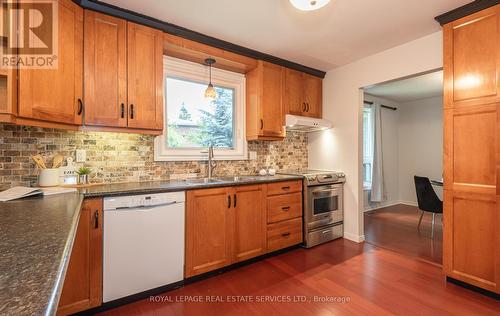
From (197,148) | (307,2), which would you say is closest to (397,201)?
(197,148)

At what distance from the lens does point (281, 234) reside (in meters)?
2.94

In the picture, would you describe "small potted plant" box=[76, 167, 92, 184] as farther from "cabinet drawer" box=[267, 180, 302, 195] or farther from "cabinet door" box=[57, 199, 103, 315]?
"cabinet drawer" box=[267, 180, 302, 195]

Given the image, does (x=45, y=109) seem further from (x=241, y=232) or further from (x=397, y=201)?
(x=397, y=201)

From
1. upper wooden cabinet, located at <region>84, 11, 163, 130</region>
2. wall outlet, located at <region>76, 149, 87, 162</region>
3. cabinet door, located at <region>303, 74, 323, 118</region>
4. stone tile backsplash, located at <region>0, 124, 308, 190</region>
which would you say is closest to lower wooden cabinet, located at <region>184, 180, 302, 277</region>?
stone tile backsplash, located at <region>0, 124, 308, 190</region>

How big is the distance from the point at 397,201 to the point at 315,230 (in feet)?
12.6

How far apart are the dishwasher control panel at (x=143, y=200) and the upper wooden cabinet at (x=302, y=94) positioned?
195 cm

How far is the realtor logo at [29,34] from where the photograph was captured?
155 centimetres

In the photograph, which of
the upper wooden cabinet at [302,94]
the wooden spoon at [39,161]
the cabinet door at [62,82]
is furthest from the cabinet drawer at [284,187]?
the wooden spoon at [39,161]

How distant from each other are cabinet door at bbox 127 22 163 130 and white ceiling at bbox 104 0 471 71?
0.20m

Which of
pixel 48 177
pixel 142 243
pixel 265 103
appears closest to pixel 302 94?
pixel 265 103

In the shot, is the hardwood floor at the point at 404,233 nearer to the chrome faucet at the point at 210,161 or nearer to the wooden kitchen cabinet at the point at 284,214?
the wooden kitchen cabinet at the point at 284,214

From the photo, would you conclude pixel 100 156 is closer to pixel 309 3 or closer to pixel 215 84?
pixel 215 84

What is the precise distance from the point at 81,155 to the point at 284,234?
2.29 metres

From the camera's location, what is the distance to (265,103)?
3.17 meters
